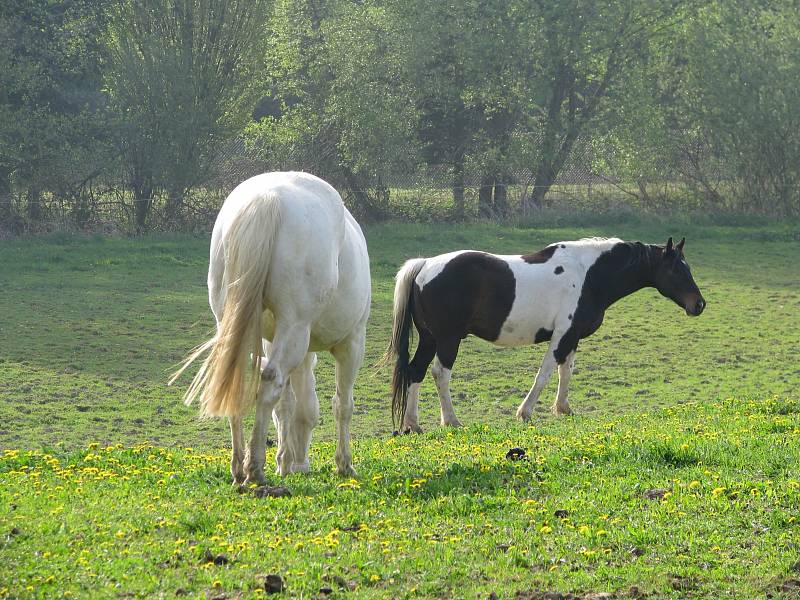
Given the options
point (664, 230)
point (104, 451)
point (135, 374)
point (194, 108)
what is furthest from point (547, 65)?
point (104, 451)

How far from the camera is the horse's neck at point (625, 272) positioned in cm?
1210

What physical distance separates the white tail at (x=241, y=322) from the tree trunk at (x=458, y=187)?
71.7 ft

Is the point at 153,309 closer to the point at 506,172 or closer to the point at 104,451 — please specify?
the point at 104,451

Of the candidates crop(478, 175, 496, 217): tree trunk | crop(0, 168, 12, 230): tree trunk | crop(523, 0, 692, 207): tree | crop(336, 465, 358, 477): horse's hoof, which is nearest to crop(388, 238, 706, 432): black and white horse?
crop(336, 465, 358, 477): horse's hoof

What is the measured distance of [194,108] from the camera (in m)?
25.5

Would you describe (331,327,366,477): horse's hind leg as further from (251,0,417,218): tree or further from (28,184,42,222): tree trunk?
(251,0,417,218): tree

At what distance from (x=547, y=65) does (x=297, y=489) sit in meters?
25.3

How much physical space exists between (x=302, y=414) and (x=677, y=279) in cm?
625

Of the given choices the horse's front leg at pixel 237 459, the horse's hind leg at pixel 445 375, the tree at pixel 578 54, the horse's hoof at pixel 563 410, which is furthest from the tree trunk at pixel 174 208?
the horse's front leg at pixel 237 459

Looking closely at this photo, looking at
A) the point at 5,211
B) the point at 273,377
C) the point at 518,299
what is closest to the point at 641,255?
the point at 518,299

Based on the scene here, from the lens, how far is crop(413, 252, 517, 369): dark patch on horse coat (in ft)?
37.3

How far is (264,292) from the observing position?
6406 mm

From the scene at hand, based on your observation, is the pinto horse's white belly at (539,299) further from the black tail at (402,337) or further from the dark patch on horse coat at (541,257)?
the black tail at (402,337)

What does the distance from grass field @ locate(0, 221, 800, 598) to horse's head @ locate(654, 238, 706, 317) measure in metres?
1.21
